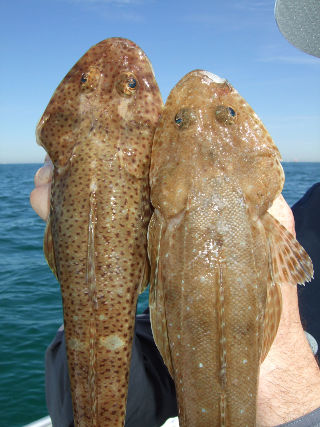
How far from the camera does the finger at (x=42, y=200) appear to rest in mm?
2951

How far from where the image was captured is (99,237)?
8.44 feet

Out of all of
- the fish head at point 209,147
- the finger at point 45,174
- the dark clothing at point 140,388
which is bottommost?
the dark clothing at point 140,388

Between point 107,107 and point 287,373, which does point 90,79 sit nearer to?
point 107,107

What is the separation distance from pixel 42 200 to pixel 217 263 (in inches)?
56.3

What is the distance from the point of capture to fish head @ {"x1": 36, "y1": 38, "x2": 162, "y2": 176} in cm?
272

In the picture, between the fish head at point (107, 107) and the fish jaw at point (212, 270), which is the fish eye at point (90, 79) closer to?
the fish head at point (107, 107)

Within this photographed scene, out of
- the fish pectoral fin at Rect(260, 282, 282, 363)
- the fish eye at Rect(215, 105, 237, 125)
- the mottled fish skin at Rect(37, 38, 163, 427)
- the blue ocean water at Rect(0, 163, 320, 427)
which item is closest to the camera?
the fish pectoral fin at Rect(260, 282, 282, 363)

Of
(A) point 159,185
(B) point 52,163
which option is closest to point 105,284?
(A) point 159,185

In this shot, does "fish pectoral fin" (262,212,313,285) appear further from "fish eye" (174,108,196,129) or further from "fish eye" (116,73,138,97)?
"fish eye" (116,73,138,97)

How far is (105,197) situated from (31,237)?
61.7 ft

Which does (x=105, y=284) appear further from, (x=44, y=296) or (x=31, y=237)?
(x=31, y=237)

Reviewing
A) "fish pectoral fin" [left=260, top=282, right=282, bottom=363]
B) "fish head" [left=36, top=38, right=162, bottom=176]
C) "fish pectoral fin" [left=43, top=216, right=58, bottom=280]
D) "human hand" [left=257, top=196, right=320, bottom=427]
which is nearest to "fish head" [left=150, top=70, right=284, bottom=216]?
"fish head" [left=36, top=38, right=162, bottom=176]

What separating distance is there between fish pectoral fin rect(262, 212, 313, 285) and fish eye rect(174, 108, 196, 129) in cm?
79

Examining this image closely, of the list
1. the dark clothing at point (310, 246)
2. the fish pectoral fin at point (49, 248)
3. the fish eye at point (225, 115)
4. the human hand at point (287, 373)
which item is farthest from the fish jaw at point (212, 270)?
the dark clothing at point (310, 246)
